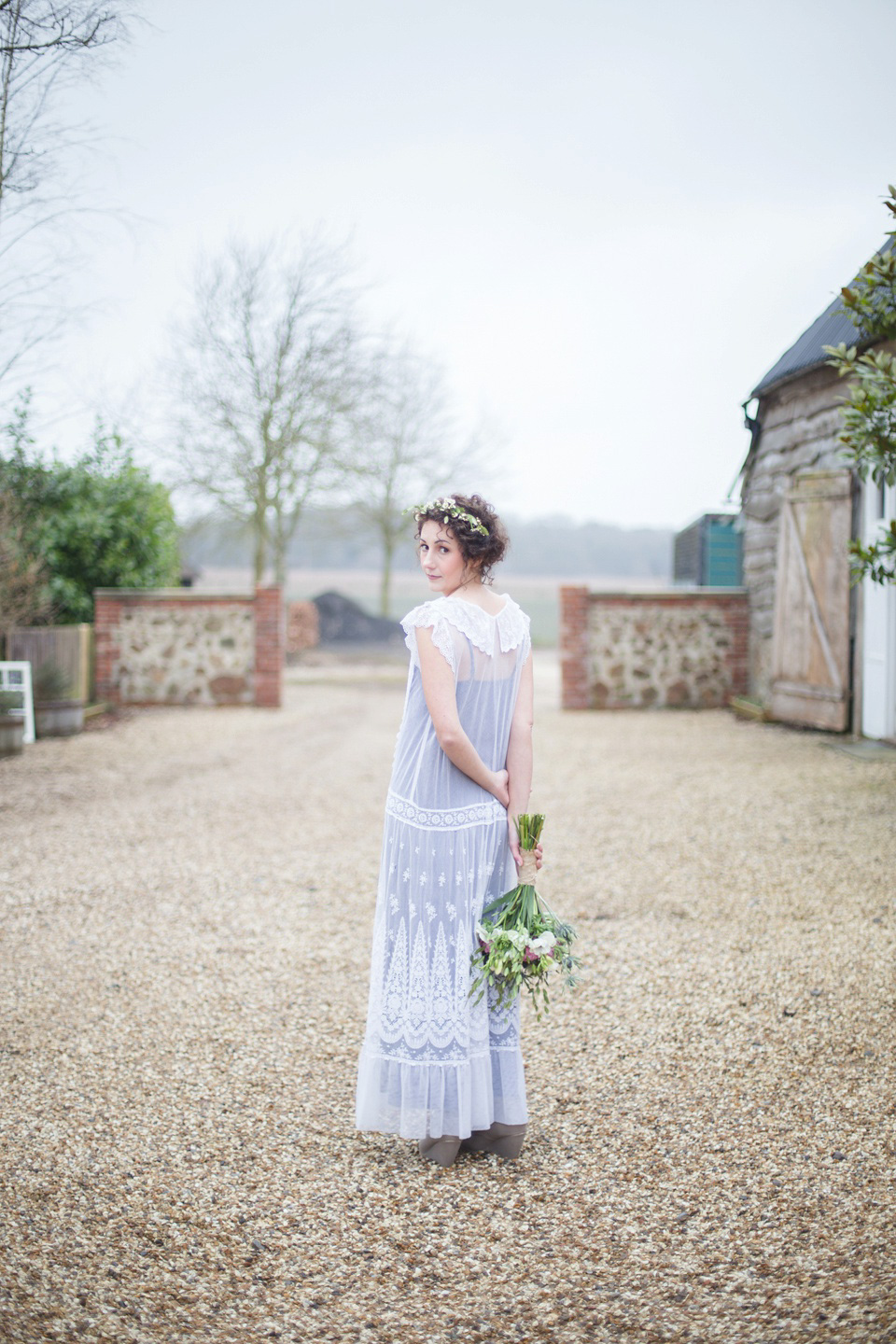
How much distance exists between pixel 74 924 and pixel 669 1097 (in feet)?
9.51

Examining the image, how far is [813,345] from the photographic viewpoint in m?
9.06

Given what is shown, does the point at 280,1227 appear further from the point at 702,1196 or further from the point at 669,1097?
the point at 669,1097

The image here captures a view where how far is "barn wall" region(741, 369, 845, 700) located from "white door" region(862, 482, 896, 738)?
0.57m

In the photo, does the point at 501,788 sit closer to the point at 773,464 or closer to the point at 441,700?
the point at 441,700

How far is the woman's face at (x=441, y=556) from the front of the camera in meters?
2.58

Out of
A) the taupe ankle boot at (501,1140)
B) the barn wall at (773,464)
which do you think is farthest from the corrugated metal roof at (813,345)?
the taupe ankle boot at (501,1140)

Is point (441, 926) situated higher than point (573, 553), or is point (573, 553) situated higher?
point (573, 553)

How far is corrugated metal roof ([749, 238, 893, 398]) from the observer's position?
8461mm

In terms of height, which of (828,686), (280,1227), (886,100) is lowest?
(280,1227)

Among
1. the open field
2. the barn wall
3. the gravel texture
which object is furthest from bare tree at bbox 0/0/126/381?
the open field

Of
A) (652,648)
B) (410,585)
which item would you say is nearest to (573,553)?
(410,585)

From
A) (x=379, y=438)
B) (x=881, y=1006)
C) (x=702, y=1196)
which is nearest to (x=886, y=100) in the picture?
(x=881, y=1006)

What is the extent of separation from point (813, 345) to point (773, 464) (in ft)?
4.91

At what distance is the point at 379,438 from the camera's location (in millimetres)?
20984
